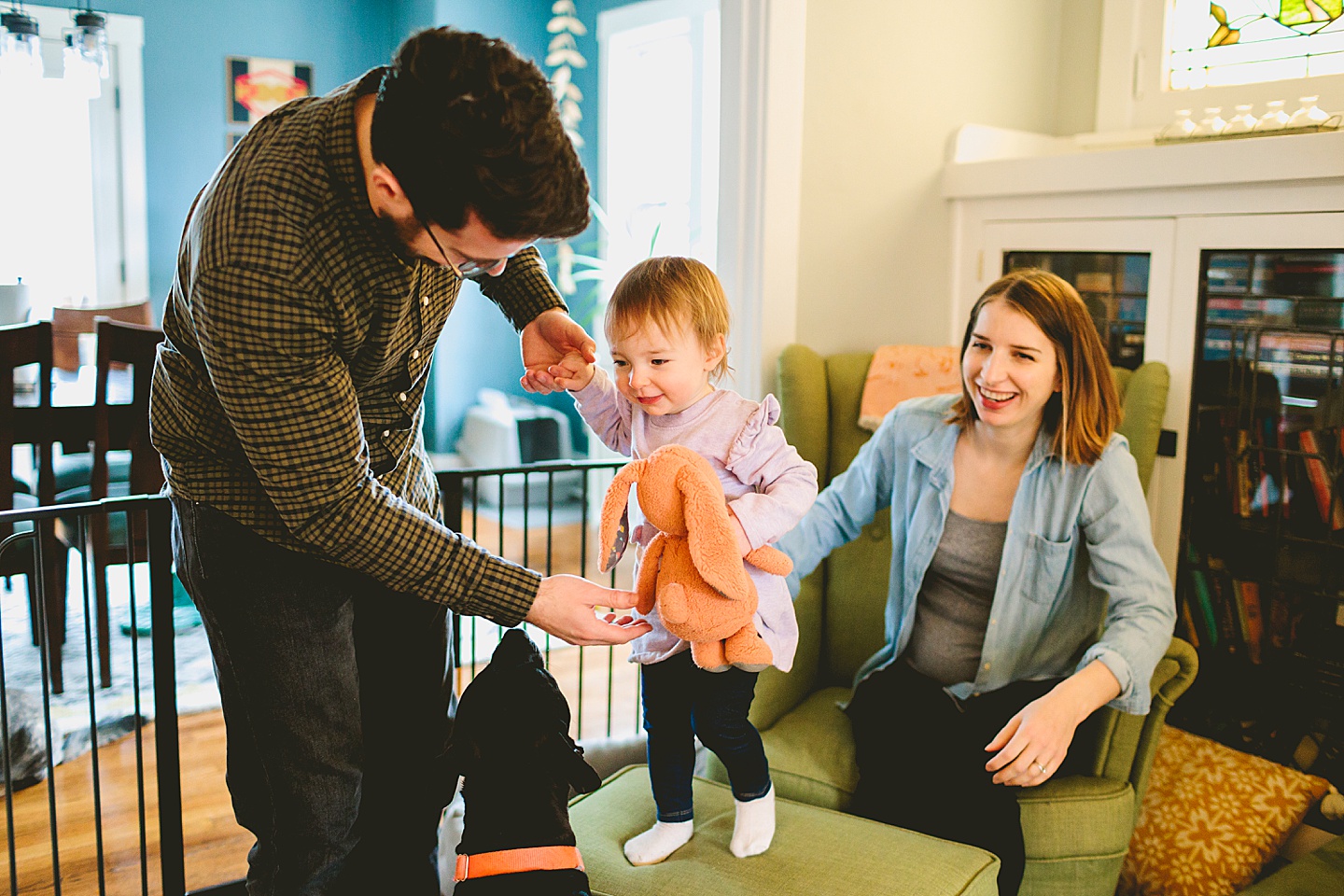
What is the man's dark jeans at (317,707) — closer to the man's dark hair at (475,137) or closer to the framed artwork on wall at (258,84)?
the man's dark hair at (475,137)

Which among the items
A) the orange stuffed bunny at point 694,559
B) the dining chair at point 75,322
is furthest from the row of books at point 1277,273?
the dining chair at point 75,322

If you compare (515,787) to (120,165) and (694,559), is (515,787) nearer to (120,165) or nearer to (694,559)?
(694,559)

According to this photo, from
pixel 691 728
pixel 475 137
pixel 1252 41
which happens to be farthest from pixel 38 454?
pixel 1252 41

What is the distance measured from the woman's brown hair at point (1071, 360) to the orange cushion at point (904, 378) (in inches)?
19.1

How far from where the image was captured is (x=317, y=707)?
1347 mm

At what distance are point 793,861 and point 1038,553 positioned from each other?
630 millimetres

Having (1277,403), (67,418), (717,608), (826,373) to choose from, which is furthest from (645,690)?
(67,418)

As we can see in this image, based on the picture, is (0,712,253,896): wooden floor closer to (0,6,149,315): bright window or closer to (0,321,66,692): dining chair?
(0,321,66,692): dining chair

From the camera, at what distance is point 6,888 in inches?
84.7

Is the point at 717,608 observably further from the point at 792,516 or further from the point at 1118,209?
the point at 1118,209

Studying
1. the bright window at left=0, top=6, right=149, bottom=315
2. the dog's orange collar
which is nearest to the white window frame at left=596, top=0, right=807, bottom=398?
the dog's orange collar

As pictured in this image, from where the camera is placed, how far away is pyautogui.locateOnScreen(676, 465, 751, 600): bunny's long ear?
135 cm

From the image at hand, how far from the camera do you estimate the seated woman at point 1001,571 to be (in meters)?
1.64

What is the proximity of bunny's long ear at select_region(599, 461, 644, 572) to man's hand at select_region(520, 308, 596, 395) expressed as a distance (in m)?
0.22
